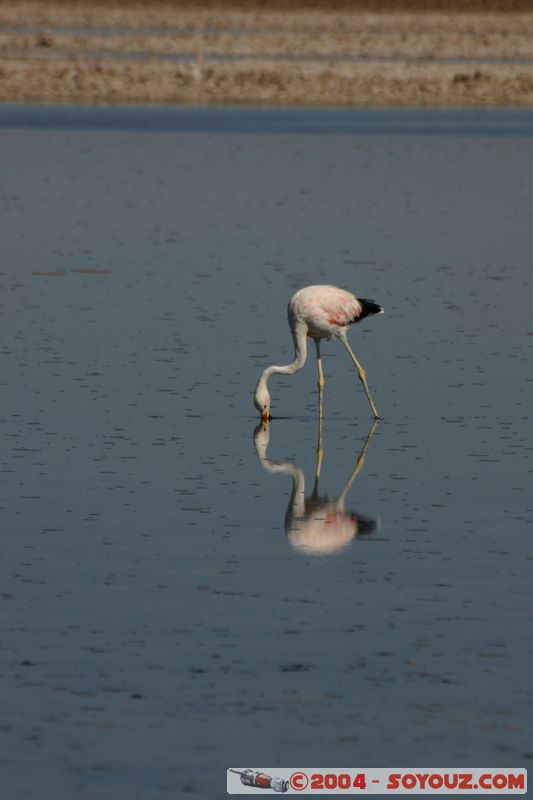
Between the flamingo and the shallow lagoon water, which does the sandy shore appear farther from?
the flamingo

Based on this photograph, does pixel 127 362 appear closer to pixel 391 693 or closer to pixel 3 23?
pixel 391 693

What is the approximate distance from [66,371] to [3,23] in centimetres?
7160

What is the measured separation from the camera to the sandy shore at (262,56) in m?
54.1

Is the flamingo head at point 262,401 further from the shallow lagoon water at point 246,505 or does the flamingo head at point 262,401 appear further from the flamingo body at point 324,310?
the flamingo body at point 324,310

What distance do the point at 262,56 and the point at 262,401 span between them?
5157 cm

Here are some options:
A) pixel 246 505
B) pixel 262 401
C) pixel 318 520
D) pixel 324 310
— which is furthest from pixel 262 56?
pixel 318 520

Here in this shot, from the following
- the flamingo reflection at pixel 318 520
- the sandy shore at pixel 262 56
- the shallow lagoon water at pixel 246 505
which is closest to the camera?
the shallow lagoon water at pixel 246 505

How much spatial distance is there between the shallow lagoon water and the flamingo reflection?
0.06 metres

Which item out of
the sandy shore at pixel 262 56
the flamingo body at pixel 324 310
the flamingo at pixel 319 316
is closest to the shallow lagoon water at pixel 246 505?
the flamingo at pixel 319 316

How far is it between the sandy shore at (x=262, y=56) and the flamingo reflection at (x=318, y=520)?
134ft

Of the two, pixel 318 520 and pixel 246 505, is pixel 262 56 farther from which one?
pixel 318 520

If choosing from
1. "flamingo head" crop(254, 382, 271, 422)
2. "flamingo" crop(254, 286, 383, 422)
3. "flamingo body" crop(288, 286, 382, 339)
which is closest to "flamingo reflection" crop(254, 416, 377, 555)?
"flamingo head" crop(254, 382, 271, 422)

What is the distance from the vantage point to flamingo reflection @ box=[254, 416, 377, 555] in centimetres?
1129

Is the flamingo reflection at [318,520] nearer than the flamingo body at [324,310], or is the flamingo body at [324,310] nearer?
the flamingo reflection at [318,520]
